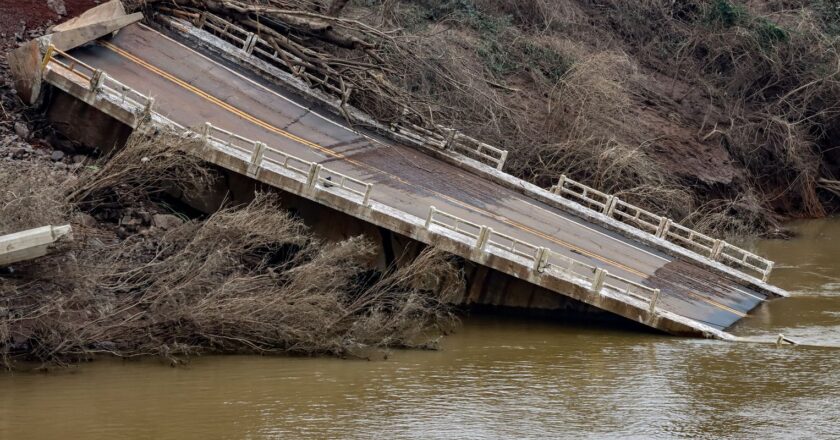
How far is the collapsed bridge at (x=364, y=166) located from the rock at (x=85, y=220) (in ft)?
7.91

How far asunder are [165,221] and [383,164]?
243 inches

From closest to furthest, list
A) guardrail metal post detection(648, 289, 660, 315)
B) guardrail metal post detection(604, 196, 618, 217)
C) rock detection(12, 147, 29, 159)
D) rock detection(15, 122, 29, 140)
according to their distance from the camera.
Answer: guardrail metal post detection(648, 289, 660, 315) → rock detection(12, 147, 29, 159) → rock detection(15, 122, 29, 140) → guardrail metal post detection(604, 196, 618, 217)

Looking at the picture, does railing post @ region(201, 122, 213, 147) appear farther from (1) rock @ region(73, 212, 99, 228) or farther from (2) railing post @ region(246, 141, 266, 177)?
(1) rock @ region(73, 212, 99, 228)

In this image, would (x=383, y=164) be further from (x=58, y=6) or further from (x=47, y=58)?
(x=58, y=6)

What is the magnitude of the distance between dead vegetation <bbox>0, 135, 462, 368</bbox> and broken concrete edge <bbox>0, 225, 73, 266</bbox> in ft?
2.30

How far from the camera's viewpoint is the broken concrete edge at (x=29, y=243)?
17.3 metres

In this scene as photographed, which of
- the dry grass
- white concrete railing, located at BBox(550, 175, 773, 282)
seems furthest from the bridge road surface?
the dry grass

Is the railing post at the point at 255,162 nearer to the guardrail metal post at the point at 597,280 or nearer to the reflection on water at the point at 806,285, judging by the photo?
the guardrail metal post at the point at 597,280

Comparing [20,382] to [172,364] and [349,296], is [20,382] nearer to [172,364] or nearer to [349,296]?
[172,364]

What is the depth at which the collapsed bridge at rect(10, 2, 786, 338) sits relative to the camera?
2295 centimetres

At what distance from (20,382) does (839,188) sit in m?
30.4

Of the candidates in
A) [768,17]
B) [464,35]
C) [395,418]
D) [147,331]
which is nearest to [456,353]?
[395,418]

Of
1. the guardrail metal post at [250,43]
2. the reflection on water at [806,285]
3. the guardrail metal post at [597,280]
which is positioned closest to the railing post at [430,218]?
the guardrail metal post at [597,280]

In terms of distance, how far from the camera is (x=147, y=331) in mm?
19375
